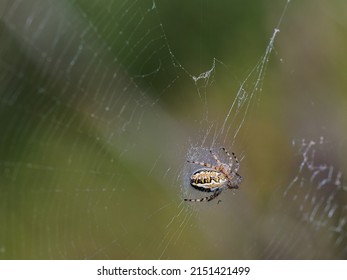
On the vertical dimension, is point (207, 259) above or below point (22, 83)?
below

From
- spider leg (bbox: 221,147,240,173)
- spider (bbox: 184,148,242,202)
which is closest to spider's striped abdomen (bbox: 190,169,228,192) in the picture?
spider (bbox: 184,148,242,202)

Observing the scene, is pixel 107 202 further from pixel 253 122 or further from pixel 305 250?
pixel 305 250

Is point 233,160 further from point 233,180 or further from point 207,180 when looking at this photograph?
point 207,180

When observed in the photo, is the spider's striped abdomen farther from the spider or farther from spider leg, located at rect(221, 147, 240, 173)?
spider leg, located at rect(221, 147, 240, 173)

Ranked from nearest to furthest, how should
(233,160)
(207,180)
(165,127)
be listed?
(165,127) < (207,180) < (233,160)

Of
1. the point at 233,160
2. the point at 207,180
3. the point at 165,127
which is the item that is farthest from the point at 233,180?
the point at 165,127

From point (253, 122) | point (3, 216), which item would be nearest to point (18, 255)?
point (3, 216)
